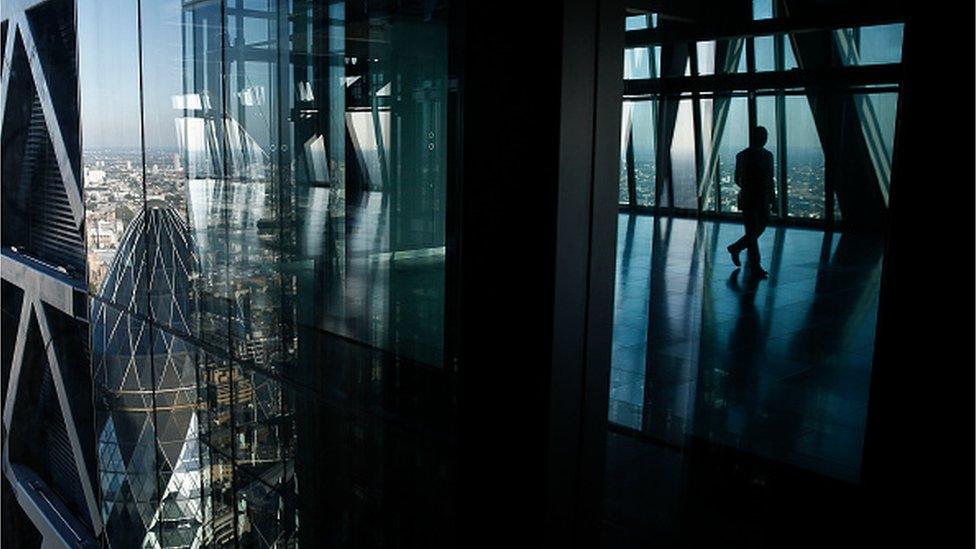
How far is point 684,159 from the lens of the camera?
6.59 ft

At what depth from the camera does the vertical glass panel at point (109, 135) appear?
4387mm

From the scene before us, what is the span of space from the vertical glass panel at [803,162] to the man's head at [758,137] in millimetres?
50

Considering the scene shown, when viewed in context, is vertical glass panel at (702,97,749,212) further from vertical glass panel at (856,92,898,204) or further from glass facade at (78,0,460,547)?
glass facade at (78,0,460,547)

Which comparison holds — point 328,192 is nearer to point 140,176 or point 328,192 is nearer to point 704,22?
point 704,22

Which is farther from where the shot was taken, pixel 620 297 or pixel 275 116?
pixel 275 116

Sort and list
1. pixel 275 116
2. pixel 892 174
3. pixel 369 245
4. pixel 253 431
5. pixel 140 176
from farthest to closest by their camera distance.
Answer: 1. pixel 140 176
2. pixel 253 431
3. pixel 275 116
4. pixel 369 245
5. pixel 892 174

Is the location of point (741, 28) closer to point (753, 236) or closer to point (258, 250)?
point (753, 236)

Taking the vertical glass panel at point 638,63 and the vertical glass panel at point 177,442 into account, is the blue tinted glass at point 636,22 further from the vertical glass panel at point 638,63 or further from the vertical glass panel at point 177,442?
the vertical glass panel at point 177,442

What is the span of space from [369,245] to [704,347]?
952 mm

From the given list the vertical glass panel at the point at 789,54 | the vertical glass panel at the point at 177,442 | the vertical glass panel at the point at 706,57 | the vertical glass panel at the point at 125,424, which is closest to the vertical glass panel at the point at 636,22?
the vertical glass panel at the point at 706,57

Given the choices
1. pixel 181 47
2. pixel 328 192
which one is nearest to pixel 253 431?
pixel 328 192

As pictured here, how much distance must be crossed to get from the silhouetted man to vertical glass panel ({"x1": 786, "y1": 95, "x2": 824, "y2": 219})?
6 cm

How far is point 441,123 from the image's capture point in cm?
194

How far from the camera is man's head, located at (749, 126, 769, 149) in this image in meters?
1.89
